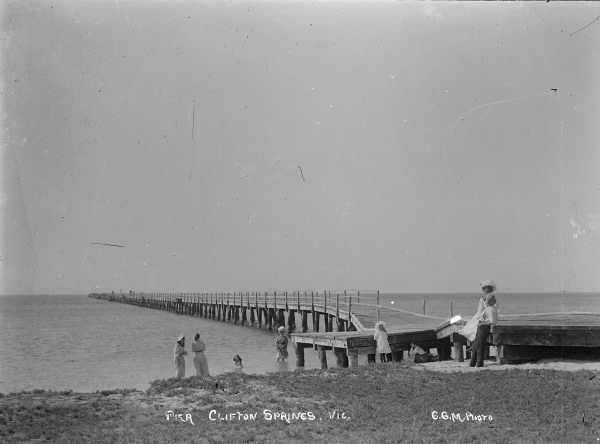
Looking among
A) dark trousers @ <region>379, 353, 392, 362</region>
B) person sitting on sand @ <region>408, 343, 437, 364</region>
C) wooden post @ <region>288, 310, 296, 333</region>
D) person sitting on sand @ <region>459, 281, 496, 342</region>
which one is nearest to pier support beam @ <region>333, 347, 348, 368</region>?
dark trousers @ <region>379, 353, 392, 362</region>

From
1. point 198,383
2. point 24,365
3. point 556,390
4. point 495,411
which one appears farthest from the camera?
point 24,365

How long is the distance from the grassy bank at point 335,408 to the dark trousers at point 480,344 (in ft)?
4.21

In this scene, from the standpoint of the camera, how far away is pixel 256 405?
33.2 feet

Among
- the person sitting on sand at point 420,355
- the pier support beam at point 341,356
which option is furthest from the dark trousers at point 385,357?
the pier support beam at point 341,356

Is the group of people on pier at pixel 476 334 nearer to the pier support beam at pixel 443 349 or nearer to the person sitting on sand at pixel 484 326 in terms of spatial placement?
the person sitting on sand at pixel 484 326

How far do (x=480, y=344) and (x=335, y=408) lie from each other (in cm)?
444

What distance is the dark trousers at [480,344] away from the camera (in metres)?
12.9

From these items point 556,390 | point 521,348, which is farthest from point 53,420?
point 521,348

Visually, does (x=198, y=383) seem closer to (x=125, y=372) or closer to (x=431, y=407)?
(x=431, y=407)

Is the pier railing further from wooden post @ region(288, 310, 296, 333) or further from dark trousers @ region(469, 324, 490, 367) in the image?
dark trousers @ region(469, 324, 490, 367)

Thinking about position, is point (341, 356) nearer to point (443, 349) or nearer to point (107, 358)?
point (443, 349)

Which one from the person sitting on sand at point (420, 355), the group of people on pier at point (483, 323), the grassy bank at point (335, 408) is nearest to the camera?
the grassy bank at point (335, 408)

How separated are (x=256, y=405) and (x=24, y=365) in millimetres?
23675

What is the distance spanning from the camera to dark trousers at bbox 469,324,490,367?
12.9m
